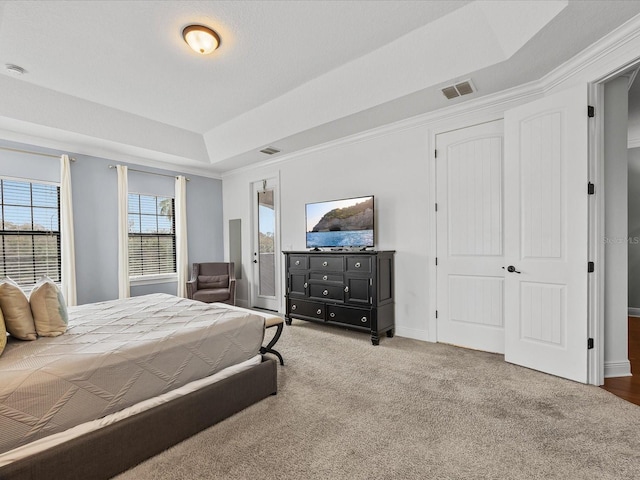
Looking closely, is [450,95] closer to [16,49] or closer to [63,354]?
[63,354]

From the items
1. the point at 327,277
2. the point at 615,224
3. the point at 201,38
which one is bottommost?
the point at 327,277

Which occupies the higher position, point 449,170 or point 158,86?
point 158,86

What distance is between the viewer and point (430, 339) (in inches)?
145

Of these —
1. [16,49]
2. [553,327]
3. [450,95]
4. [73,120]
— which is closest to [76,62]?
[16,49]

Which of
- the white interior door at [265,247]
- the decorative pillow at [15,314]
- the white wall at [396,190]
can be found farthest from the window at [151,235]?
the decorative pillow at [15,314]

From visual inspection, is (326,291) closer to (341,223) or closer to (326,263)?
(326,263)

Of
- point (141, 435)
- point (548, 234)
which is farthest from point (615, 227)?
point (141, 435)

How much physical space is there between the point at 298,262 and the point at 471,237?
2.25 m

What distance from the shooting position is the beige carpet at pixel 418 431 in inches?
64.1

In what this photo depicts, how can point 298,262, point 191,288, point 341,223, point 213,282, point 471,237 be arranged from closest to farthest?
1. point 471,237
2. point 341,223
3. point 298,262
4. point 191,288
5. point 213,282

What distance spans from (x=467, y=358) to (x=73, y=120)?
5.29m

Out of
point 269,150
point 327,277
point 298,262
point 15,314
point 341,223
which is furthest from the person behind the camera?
point 269,150

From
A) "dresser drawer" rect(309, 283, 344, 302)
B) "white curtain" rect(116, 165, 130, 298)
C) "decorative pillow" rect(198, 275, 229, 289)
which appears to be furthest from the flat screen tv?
"white curtain" rect(116, 165, 130, 298)

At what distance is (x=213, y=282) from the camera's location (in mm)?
5539
